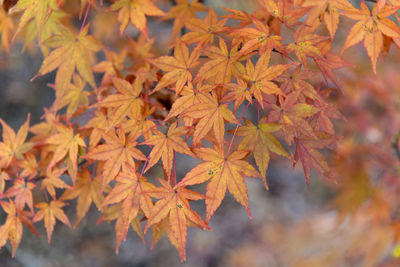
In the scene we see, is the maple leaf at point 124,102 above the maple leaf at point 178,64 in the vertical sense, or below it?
below

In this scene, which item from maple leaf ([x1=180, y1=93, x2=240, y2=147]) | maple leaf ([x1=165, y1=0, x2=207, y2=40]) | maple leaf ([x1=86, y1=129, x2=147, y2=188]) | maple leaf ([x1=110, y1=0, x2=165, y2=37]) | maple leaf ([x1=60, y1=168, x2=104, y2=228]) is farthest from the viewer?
maple leaf ([x1=165, y1=0, x2=207, y2=40])

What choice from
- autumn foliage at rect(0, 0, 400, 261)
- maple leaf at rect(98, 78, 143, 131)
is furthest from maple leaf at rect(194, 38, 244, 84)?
maple leaf at rect(98, 78, 143, 131)

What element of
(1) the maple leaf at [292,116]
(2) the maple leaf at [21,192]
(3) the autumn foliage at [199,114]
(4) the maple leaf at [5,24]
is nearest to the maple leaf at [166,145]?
(3) the autumn foliage at [199,114]

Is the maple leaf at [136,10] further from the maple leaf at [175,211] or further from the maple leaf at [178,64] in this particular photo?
the maple leaf at [175,211]

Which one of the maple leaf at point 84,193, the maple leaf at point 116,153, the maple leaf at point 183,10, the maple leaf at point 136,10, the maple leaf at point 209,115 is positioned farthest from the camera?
the maple leaf at point 183,10

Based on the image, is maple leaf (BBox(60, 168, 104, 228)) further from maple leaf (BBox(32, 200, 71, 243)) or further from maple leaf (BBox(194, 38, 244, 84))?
maple leaf (BBox(194, 38, 244, 84))

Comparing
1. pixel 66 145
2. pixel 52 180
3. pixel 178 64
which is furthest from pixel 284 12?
pixel 52 180

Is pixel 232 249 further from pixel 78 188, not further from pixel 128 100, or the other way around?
pixel 128 100
